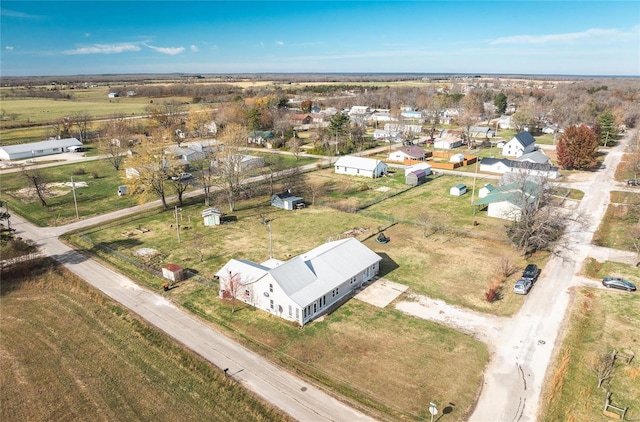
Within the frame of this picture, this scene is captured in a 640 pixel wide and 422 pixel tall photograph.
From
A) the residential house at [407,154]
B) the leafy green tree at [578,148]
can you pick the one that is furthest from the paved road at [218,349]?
the leafy green tree at [578,148]

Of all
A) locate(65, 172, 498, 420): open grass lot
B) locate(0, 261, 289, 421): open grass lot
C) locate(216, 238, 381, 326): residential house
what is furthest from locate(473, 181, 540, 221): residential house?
→ locate(0, 261, 289, 421): open grass lot

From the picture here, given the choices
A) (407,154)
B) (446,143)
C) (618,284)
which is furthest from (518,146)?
(618,284)

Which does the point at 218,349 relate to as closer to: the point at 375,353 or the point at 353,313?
the point at 353,313

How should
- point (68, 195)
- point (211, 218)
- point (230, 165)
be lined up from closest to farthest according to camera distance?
point (211, 218) < point (230, 165) < point (68, 195)

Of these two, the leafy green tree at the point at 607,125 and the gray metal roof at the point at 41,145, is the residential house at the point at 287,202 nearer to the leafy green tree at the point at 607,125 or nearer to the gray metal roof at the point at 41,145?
the gray metal roof at the point at 41,145

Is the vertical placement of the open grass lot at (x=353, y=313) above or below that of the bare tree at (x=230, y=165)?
below
